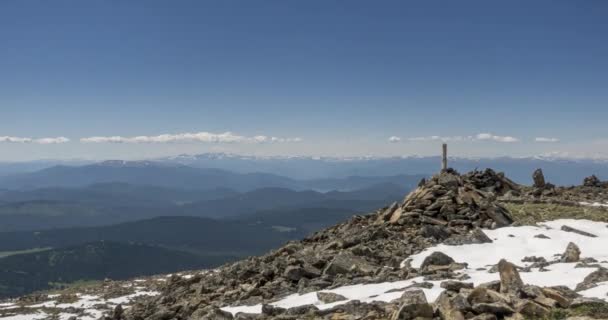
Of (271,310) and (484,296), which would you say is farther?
(271,310)

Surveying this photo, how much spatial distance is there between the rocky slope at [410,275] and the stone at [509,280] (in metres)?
0.04

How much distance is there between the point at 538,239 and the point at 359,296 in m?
14.2

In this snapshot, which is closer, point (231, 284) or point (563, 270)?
point (563, 270)

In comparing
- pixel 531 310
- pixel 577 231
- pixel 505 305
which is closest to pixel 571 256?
pixel 577 231

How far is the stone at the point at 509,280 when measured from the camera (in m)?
16.2

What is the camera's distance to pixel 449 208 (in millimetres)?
33156

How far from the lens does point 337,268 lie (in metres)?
25.5

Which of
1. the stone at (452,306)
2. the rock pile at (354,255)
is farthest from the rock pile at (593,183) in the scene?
the stone at (452,306)

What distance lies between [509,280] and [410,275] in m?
6.38

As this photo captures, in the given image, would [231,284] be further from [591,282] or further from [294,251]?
[591,282]

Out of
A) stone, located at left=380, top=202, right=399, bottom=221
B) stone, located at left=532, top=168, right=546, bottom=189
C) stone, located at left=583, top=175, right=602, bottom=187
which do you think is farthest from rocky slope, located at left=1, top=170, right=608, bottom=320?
stone, located at left=583, top=175, right=602, bottom=187

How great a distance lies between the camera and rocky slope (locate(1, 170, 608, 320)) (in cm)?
1531

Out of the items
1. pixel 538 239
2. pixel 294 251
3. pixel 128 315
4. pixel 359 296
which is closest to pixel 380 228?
pixel 294 251

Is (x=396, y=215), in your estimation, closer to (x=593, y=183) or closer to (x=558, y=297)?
(x=558, y=297)
